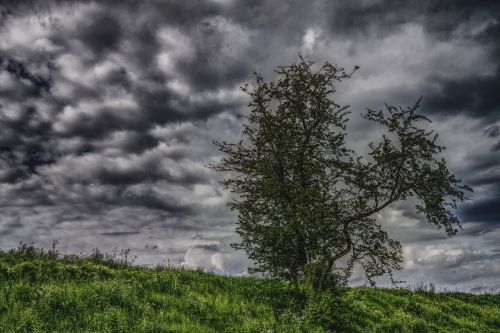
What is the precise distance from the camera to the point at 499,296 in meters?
33.5

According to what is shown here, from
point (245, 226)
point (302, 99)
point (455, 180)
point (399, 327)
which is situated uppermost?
point (302, 99)

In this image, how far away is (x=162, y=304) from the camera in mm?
14648

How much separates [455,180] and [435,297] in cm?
1465

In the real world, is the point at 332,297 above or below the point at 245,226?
below

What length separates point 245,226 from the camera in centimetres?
1916

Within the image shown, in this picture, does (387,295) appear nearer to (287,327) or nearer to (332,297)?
(332,297)

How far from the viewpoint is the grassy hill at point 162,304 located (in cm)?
1212

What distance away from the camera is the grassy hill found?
39.8ft

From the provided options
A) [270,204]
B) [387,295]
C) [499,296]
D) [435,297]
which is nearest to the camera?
[270,204]

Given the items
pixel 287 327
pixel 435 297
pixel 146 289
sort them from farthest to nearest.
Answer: pixel 435 297
pixel 146 289
pixel 287 327

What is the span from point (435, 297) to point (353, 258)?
48.0 feet

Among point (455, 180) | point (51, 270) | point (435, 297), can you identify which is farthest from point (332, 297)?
point (435, 297)

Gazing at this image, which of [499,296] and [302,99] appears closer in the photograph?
[302,99]

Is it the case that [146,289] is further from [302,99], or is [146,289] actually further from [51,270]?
[302,99]
